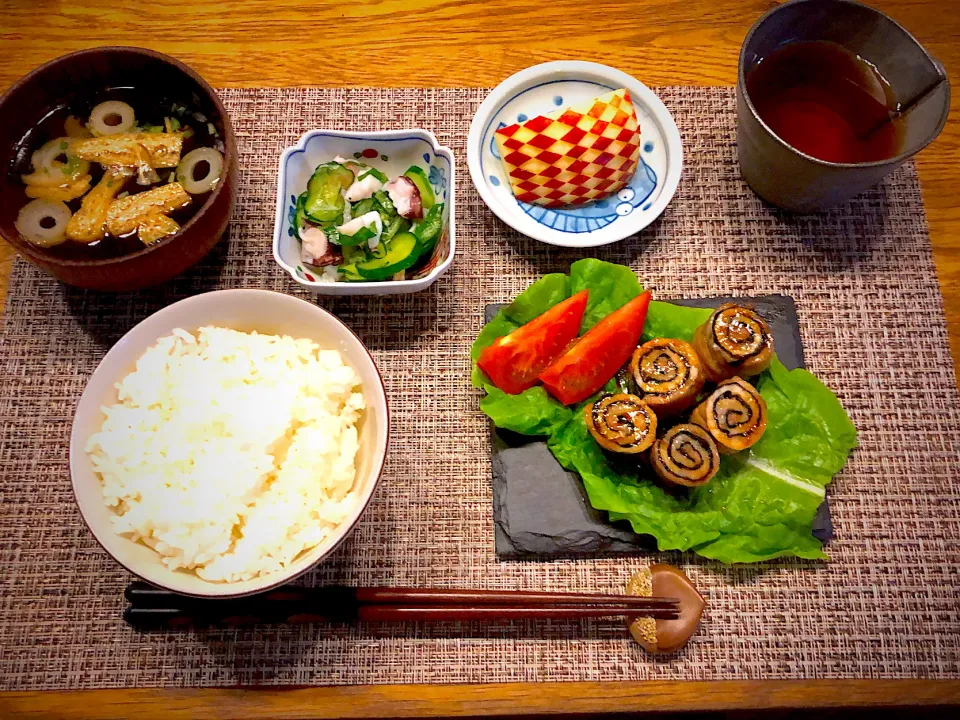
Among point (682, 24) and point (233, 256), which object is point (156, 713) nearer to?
point (233, 256)

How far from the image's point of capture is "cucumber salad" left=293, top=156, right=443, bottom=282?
187 centimetres

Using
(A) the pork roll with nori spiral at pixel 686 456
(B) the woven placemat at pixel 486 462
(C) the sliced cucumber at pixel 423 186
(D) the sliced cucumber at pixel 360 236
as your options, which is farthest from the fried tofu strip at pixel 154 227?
(A) the pork roll with nori spiral at pixel 686 456

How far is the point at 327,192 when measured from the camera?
6.30 ft

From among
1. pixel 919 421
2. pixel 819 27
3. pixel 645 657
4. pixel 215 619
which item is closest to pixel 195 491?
pixel 215 619

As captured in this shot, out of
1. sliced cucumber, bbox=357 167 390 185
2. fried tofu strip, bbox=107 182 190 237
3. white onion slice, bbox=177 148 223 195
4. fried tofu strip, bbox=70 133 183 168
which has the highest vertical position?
fried tofu strip, bbox=70 133 183 168

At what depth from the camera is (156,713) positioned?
174cm

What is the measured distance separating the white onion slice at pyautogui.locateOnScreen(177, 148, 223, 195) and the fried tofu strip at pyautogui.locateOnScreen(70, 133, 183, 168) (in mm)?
32

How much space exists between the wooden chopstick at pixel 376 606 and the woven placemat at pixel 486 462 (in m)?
0.09

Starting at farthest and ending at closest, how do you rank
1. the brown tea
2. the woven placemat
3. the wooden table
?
the wooden table < the brown tea < the woven placemat

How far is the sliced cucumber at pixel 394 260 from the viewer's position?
1.85 m

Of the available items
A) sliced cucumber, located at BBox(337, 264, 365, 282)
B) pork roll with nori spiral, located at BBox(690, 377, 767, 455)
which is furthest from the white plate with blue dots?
pork roll with nori spiral, located at BBox(690, 377, 767, 455)

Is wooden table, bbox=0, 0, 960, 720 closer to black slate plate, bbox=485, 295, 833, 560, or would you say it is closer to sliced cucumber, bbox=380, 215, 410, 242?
sliced cucumber, bbox=380, 215, 410, 242

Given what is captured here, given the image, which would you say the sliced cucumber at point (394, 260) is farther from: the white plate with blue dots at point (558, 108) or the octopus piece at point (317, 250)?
the white plate with blue dots at point (558, 108)

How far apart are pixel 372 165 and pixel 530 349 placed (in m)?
0.73
